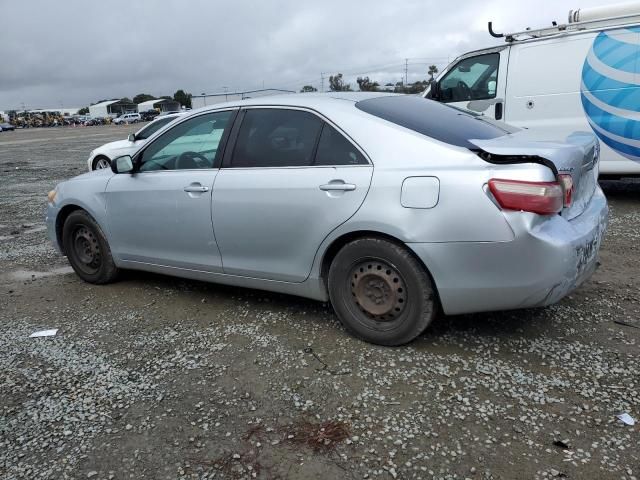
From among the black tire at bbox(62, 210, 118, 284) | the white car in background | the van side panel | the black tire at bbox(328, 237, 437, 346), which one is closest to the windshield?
the white car in background

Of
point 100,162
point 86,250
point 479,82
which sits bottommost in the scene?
point 86,250

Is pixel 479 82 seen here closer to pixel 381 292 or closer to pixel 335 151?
pixel 335 151

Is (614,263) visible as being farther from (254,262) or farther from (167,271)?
(167,271)

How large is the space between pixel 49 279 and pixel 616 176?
7.06 meters

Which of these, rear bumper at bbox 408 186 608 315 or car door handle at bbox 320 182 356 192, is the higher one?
car door handle at bbox 320 182 356 192

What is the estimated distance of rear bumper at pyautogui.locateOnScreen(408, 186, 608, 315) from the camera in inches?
113

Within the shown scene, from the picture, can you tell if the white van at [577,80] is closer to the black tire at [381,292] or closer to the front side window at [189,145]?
the front side window at [189,145]

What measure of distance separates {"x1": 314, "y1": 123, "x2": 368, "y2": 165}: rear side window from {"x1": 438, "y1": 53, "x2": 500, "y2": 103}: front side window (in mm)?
5083

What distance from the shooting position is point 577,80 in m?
6.93

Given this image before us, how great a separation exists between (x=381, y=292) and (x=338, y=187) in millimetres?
710

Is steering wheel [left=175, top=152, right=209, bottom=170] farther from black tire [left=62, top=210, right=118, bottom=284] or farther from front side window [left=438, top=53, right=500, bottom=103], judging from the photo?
front side window [left=438, top=53, right=500, bottom=103]

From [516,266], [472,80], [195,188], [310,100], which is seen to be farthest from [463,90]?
[516,266]

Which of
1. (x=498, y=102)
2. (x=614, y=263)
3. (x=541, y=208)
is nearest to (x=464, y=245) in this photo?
(x=541, y=208)

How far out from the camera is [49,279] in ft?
17.4
